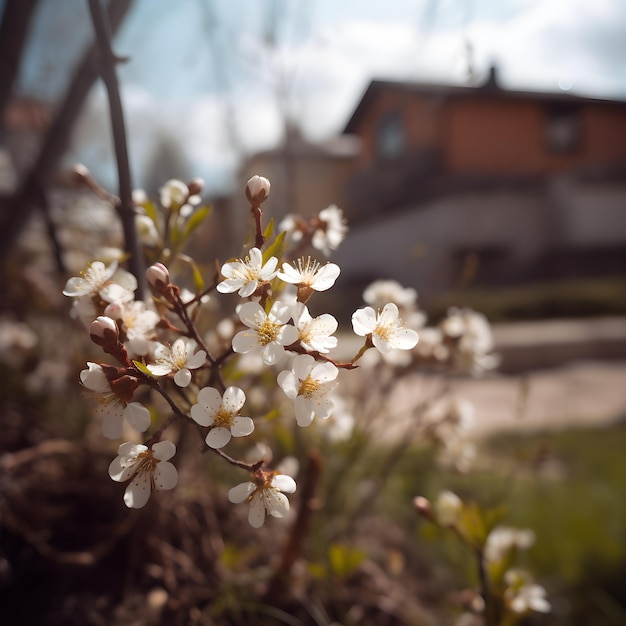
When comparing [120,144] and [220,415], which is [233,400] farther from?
[120,144]

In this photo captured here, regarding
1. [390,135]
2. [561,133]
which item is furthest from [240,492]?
[561,133]

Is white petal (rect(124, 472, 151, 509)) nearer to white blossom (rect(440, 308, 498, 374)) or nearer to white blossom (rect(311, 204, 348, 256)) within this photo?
Result: white blossom (rect(311, 204, 348, 256))

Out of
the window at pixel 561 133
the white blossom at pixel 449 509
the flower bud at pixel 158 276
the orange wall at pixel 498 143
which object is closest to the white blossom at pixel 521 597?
the white blossom at pixel 449 509

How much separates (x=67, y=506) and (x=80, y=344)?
2.20 feet

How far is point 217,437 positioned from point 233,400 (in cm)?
3

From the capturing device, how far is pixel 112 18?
1086 millimetres

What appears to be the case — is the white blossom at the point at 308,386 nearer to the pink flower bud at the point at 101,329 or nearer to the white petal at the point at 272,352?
the white petal at the point at 272,352

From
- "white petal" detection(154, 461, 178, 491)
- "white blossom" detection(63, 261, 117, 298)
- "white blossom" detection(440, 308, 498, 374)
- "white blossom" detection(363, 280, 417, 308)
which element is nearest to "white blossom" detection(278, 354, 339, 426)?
"white petal" detection(154, 461, 178, 491)

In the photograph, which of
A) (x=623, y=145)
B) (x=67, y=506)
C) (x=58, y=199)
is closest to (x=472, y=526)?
(x=67, y=506)

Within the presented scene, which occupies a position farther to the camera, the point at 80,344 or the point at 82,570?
the point at 80,344

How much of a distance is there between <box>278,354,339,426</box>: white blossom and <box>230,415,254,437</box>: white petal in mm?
35

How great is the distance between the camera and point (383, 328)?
1.63ft

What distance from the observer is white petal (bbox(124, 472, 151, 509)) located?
0.43 meters

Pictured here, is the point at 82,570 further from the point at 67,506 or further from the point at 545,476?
the point at 545,476
